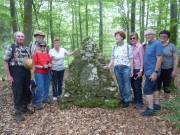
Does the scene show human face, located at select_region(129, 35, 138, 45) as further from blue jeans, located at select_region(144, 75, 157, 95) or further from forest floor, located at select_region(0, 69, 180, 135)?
forest floor, located at select_region(0, 69, 180, 135)

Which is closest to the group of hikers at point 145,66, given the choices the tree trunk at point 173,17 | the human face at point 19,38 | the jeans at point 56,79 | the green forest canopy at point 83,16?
the jeans at point 56,79

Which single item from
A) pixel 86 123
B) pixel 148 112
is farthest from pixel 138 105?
pixel 86 123

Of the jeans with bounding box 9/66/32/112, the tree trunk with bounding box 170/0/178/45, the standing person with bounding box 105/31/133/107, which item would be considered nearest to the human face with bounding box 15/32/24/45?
the jeans with bounding box 9/66/32/112

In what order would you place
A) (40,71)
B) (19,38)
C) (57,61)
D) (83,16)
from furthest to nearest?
(83,16), (57,61), (40,71), (19,38)

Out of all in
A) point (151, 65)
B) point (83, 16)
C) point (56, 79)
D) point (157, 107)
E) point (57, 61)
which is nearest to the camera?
point (151, 65)

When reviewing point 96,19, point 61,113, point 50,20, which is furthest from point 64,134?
point 96,19

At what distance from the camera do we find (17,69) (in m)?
7.33

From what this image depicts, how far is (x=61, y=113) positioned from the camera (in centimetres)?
748

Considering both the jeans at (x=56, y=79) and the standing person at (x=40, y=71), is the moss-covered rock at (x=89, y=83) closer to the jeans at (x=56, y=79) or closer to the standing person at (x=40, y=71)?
the jeans at (x=56, y=79)

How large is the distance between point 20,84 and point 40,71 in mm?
684

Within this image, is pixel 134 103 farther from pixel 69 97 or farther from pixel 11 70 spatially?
pixel 11 70

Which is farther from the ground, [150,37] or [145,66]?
[150,37]

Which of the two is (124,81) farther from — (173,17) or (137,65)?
(173,17)

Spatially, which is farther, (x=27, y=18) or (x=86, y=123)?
(x=27, y=18)
